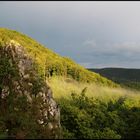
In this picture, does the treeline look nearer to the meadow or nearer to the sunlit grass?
the meadow

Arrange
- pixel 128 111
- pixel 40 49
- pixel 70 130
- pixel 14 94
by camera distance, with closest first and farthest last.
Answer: pixel 14 94, pixel 70 130, pixel 128 111, pixel 40 49

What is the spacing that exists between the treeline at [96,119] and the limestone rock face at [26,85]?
9.86 m

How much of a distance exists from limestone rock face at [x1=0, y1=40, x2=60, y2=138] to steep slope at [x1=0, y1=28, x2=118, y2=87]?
60.4ft

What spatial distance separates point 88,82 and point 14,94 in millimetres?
67074

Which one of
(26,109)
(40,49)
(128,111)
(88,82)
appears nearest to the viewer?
(26,109)

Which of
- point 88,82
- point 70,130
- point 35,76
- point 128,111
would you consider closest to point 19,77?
point 35,76

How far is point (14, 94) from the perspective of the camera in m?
75.2

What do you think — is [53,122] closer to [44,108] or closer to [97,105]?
[44,108]

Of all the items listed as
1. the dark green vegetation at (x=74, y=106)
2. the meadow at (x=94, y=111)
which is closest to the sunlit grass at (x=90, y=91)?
the meadow at (x=94, y=111)

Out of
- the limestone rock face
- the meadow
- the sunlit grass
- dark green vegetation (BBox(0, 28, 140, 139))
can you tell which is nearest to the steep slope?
dark green vegetation (BBox(0, 28, 140, 139))

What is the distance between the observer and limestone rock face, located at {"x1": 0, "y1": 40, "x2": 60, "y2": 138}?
75838 mm

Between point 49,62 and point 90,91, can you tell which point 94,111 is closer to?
point 49,62

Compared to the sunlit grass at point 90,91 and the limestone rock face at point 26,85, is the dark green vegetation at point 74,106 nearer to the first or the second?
the limestone rock face at point 26,85

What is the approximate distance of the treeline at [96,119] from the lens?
96.4 meters
